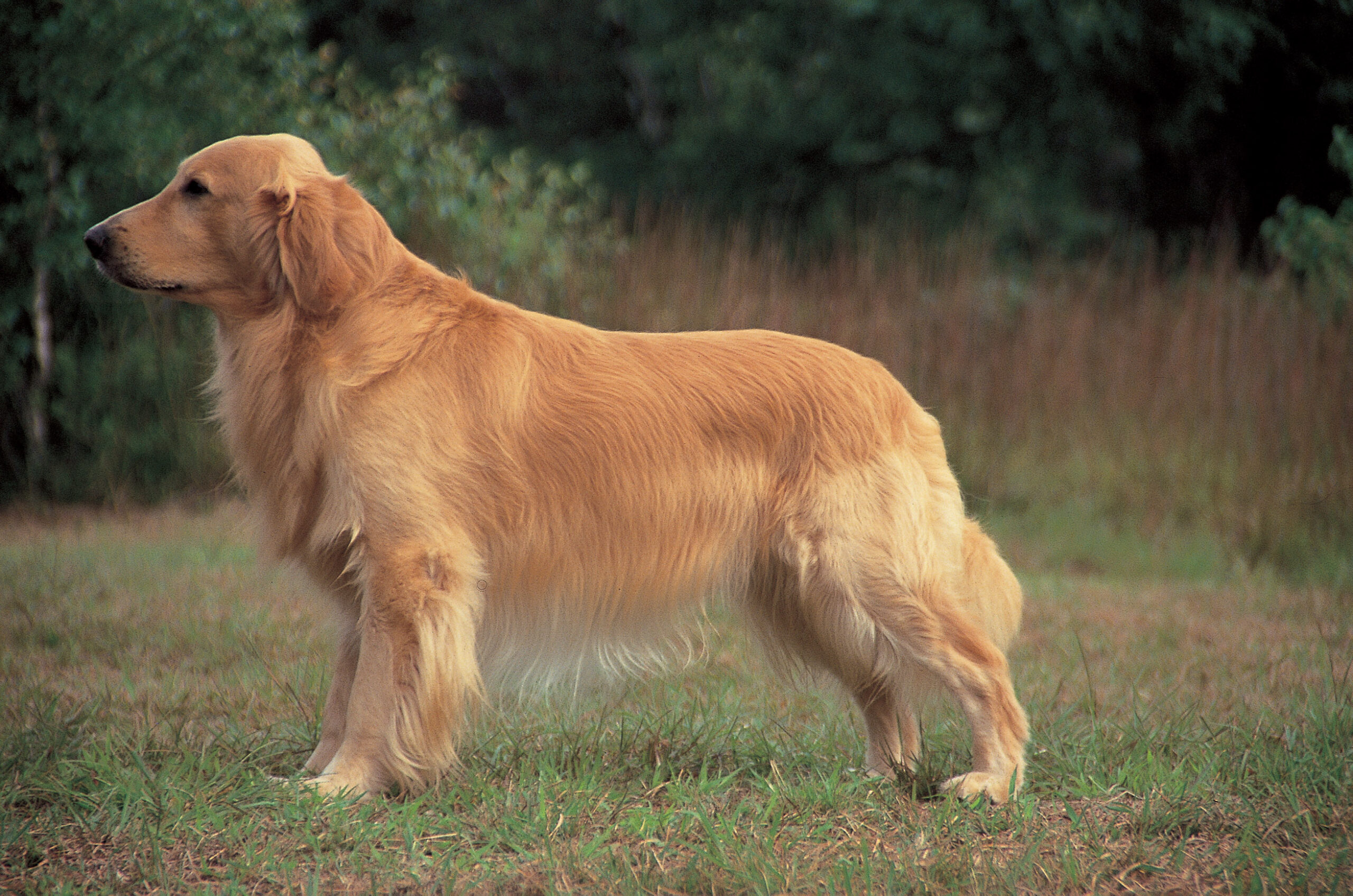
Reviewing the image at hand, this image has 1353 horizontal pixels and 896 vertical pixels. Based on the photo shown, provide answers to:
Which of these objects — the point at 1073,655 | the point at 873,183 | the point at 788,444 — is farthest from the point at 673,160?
the point at 788,444

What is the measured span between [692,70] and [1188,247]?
22.7ft

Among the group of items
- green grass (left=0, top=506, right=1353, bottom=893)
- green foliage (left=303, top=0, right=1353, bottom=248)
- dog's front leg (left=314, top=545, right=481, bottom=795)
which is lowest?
green grass (left=0, top=506, right=1353, bottom=893)

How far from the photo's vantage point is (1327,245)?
7859 mm

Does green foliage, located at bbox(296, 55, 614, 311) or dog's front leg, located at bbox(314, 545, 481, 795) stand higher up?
green foliage, located at bbox(296, 55, 614, 311)


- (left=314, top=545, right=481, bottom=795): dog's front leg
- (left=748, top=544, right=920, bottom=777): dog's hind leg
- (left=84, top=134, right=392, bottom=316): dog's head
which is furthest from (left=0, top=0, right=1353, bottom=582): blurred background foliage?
(left=314, top=545, right=481, bottom=795): dog's front leg

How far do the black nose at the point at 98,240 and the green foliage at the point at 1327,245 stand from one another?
717 centimetres

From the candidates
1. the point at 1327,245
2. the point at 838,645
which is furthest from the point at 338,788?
the point at 1327,245

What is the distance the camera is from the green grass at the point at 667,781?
256 cm

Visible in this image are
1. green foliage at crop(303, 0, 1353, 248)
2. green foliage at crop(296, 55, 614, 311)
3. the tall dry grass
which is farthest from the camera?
green foliage at crop(303, 0, 1353, 248)

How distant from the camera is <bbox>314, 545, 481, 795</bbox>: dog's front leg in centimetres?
286

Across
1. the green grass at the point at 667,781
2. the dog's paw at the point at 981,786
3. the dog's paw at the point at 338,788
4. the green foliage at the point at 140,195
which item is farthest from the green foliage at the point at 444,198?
the dog's paw at the point at 981,786

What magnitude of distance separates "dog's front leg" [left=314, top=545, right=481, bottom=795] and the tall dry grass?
474 centimetres

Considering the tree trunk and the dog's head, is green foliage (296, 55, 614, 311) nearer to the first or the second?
the tree trunk

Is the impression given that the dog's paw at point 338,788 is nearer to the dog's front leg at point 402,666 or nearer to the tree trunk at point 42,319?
the dog's front leg at point 402,666
